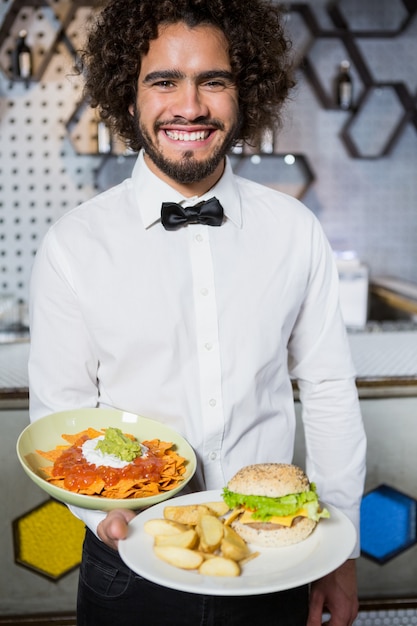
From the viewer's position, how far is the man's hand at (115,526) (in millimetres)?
1147

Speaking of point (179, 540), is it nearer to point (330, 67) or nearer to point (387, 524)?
point (387, 524)

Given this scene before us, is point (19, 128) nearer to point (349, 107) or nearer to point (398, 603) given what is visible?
point (349, 107)

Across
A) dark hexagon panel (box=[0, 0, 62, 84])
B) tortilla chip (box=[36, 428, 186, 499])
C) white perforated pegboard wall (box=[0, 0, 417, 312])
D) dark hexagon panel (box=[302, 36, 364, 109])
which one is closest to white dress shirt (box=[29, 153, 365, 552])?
tortilla chip (box=[36, 428, 186, 499])

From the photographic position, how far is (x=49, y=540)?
8.58ft

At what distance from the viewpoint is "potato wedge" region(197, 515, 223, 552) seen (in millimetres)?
1151

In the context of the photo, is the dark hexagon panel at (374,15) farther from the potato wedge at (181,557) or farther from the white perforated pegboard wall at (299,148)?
the potato wedge at (181,557)

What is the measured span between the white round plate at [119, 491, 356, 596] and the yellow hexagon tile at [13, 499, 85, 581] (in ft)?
4.75

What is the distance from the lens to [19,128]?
465 cm

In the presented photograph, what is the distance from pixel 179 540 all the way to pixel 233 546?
0.27ft

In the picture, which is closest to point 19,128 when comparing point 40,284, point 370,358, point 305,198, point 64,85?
point 64,85

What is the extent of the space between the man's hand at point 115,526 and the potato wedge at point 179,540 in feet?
0.18

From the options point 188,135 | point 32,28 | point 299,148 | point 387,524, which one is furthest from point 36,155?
point 188,135

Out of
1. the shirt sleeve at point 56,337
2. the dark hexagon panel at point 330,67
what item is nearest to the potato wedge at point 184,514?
the shirt sleeve at point 56,337

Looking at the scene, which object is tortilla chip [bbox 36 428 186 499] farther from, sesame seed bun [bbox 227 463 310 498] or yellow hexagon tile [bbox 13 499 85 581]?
yellow hexagon tile [bbox 13 499 85 581]
